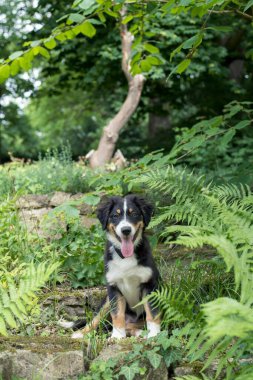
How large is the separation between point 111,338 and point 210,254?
2.23 metres

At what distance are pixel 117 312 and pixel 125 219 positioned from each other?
870mm

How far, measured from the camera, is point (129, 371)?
4.26 m

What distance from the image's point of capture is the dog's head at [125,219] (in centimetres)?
541

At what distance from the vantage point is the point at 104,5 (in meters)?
6.33

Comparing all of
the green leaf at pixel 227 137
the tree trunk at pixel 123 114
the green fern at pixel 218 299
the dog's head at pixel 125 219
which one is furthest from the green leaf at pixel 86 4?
the tree trunk at pixel 123 114

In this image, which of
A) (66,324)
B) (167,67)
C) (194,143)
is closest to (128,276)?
(66,324)

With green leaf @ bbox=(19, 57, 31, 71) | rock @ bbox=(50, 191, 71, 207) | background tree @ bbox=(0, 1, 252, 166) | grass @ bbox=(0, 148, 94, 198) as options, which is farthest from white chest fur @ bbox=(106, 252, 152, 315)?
background tree @ bbox=(0, 1, 252, 166)

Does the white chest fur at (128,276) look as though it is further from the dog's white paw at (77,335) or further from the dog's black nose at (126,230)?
the dog's white paw at (77,335)

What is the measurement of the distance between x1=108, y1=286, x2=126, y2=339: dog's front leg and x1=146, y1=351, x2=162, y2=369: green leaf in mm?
827

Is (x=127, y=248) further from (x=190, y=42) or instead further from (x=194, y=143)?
(x=190, y=42)

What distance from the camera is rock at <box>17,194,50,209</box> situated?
8.52 metres

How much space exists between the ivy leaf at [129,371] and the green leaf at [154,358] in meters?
0.14

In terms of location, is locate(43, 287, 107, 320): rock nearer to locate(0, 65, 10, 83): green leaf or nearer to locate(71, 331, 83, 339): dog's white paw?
locate(71, 331, 83, 339): dog's white paw

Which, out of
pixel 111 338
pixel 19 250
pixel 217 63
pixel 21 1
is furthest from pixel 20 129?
pixel 111 338
